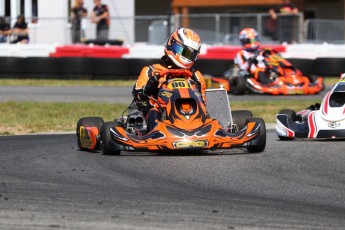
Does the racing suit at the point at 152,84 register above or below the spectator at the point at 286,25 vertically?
above

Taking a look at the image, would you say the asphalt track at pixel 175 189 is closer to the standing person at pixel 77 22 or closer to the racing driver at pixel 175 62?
the racing driver at pixel 175 62

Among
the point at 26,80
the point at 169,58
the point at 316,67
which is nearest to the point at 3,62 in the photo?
the point at 26,80

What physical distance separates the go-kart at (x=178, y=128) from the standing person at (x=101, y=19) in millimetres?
14055

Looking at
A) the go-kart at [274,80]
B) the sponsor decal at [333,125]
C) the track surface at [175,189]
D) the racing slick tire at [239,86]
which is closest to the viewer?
A: the track surface at [175,189]

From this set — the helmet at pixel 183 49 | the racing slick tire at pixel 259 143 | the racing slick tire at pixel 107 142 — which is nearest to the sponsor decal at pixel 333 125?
the racing slick tire at pixel 259 143

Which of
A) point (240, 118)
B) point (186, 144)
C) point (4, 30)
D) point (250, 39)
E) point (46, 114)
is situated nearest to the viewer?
point (186, 144)

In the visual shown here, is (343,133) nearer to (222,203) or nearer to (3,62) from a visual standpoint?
(222,203)

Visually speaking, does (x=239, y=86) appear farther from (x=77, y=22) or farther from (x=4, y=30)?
(x=4, y=30)

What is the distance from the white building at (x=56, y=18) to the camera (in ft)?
83.6

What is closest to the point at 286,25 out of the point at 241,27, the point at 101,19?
the point at 241,27

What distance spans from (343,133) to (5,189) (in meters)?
4.32

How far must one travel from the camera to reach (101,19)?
2373cm

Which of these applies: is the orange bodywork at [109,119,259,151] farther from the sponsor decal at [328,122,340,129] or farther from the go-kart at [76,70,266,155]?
the sponsor decal at [328,122,340,129]

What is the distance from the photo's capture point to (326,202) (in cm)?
634
